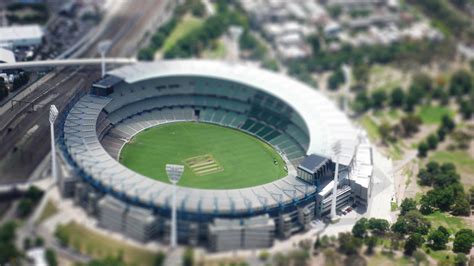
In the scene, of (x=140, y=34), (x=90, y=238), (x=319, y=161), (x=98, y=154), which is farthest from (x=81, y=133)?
(x=140, y=34)

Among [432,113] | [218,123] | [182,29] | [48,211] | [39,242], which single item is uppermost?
[182,29]

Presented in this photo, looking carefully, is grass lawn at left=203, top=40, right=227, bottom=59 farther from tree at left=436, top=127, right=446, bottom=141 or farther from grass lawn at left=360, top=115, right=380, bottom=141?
tree at left=436, top=127, right=446, bottom=141

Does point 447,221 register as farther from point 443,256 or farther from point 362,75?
point 362,75

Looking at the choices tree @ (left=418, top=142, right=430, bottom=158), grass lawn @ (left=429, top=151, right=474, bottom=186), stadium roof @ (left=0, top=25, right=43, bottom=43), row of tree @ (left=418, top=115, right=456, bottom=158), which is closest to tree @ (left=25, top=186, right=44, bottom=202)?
stadium roof @ (left=0, top=25, right=43, bottom=43)

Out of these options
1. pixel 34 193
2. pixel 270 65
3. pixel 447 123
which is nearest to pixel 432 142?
→ pixel 447 123

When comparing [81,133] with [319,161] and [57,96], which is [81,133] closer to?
[57,96]
